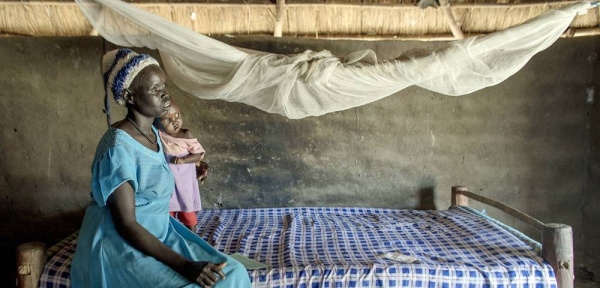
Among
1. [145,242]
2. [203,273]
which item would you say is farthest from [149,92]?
[203,273]

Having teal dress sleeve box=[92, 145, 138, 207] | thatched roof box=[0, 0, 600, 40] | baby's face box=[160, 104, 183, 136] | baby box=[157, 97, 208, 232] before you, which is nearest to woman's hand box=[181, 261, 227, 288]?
teal dress sleeve box=[92, 145, 138, 207]

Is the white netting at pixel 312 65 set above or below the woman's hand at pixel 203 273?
above

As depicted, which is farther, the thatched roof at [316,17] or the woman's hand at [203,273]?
the thatched roof at [316,17]

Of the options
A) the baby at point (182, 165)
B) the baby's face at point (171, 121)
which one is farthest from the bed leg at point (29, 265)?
the baby's face at point (171, 121)

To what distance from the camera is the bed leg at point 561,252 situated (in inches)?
92.0

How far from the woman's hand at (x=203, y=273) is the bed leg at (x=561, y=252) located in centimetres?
170

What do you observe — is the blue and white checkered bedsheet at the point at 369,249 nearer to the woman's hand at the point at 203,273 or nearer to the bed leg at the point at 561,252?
the bed leg at the point at 561,252

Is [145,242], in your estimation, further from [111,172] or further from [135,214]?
[111,172]

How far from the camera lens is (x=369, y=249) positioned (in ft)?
8.62

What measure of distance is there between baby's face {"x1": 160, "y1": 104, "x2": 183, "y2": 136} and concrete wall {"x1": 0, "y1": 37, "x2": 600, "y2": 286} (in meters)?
0.47

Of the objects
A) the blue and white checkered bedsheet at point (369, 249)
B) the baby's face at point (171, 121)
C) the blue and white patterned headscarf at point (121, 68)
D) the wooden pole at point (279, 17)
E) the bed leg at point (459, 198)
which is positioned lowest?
the blue and white checkered bedsheet at point (369, 249)

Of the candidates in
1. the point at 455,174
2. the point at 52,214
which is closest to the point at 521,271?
the point at 455,174

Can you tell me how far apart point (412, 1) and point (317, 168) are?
4.93 feet

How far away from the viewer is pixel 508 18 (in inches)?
143
